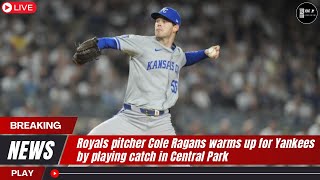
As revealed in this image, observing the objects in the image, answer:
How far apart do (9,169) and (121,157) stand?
1.00m

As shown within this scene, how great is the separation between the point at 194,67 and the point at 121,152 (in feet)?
14.7

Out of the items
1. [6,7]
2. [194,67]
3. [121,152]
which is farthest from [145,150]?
[194,67]

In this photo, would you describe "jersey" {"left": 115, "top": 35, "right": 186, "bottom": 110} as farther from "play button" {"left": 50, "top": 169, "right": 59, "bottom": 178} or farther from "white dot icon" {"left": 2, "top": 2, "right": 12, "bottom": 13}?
"white dot icon" {"left": 2, "top": 2, "right": 12, "bottom": 13}

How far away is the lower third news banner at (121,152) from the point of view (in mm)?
5812

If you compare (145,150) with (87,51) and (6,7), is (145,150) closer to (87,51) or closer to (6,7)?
(87,51)

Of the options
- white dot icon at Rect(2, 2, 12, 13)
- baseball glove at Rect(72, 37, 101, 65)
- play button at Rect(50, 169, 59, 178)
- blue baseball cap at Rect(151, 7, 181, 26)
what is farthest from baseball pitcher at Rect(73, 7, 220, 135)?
white dot icon at Rect(2, 2, 12, 13)

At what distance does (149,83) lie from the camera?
19.7 ft

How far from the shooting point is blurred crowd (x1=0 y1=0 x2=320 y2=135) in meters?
9.45

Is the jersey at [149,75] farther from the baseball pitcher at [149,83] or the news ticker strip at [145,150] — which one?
the news ticker strip at [145,150]

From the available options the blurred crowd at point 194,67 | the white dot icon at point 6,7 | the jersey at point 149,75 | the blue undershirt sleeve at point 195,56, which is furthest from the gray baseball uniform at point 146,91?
the blurred crowd at point 194,67

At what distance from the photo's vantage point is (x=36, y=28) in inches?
412

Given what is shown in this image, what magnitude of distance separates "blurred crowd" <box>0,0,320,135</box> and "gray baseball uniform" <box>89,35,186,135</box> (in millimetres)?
2605

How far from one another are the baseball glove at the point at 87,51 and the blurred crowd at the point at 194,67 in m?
3.18

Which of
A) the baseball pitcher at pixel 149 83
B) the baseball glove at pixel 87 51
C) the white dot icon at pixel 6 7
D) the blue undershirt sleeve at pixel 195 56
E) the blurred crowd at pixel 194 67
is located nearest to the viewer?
the baseball glove at pixel 87 51
